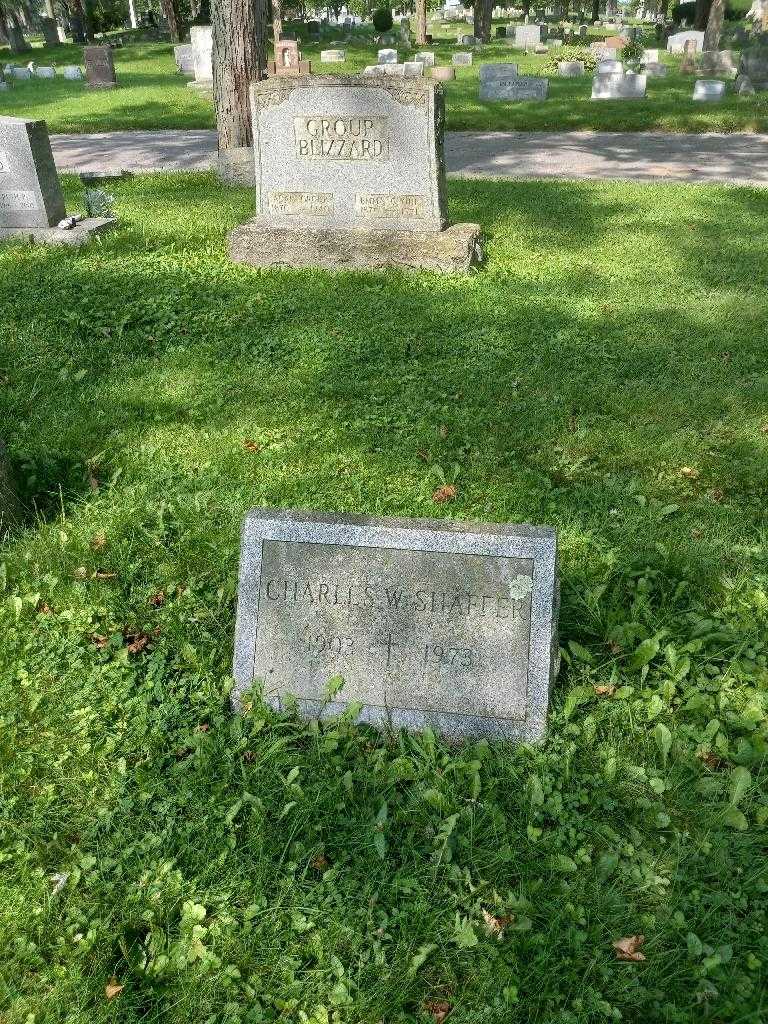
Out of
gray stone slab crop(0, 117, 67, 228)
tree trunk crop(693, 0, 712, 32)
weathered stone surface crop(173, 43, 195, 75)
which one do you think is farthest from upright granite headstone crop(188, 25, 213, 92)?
tree trunk crop(693, 0, 712, 32)

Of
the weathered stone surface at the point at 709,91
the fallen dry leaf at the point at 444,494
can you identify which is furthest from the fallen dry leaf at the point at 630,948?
the weathered stone surface at the point at 709,91

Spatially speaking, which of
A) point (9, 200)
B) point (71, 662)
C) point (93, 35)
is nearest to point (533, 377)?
point (71, 662)

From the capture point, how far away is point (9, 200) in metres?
8.65

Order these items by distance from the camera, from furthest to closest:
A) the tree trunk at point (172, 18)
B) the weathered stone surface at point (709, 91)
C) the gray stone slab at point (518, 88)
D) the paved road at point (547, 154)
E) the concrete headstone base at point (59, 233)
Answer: the tree trunk at point (172, 18)
the gray stone slab at point (518, 88)
the weathered stone surface at point (709, 91)
the paved road at point (547, 154)
the concrete headstone base at point (59, 233)

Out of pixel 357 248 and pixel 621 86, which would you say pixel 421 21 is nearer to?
pixel 621 86

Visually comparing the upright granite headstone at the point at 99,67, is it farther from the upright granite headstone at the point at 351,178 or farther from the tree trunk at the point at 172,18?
the upright granite headstone at the point at 351,178

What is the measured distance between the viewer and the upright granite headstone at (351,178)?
7.34 m

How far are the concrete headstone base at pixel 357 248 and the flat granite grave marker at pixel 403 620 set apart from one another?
5354mm

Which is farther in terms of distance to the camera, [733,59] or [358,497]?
[733,59]

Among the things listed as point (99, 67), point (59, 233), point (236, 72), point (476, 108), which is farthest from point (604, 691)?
point (99, 67)

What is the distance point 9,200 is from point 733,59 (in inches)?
921

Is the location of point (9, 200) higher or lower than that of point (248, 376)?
higher

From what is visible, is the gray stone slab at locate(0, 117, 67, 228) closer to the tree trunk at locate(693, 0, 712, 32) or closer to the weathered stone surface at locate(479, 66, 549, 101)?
the weathered stone surface at locate(479, 66, 549, 101)

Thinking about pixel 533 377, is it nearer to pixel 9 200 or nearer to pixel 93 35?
pixel 9 200
